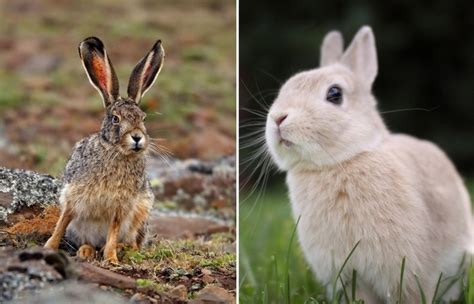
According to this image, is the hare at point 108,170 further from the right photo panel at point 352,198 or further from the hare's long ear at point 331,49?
the hare's long ear at point 331,49

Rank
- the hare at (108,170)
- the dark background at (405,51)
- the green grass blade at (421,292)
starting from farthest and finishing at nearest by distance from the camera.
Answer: the dark background at (405,51)
the green grass blade at (421,292)
the hare at (108,170)

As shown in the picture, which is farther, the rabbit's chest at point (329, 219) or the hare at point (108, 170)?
the rabbit's chest at point (329, 219)

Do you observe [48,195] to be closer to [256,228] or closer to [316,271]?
[316,271]

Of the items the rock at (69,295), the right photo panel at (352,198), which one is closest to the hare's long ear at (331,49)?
the right photo panel at (352,198)

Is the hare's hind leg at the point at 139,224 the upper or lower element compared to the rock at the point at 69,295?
upper

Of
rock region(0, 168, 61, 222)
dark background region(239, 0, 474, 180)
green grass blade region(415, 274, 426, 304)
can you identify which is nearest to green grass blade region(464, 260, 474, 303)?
green grass blade region(415, 274, 426, 304)

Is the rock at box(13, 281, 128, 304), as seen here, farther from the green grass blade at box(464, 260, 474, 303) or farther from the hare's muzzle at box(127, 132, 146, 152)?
the green grass blade at box(464, 260, 474, 303)
